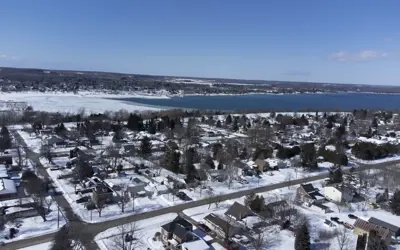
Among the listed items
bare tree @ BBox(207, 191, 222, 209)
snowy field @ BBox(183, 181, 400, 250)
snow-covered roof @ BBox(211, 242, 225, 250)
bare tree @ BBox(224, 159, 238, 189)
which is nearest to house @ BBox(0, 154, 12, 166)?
snowy field @ BBox(183, 181, 400, 250)

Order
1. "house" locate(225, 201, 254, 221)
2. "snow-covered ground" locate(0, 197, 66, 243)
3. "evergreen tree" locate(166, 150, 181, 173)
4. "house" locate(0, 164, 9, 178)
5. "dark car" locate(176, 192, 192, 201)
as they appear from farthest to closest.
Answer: "evergreen tree" locate(166, 150, 181, 173) < "house" locate(0, 164, 9, 178) < "dark car" locate(176, 192, 192, 201) < "house" locate(225, 201, 254, 221) < "snow-covered ground" locate(0, 197, 66, 243)

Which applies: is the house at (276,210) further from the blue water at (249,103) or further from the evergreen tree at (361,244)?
the blue water at (249,103)

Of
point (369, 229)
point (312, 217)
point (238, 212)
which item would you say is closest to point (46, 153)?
point (238, 212)

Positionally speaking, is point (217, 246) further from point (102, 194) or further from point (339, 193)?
point (339, 193)

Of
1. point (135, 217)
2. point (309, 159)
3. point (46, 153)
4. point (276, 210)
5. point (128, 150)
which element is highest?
point (309, 159)

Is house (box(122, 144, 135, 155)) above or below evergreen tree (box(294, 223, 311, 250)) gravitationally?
below

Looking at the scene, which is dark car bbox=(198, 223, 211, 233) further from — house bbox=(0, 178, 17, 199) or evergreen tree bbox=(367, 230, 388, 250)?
house bbox=(0, 178, 17, 199)

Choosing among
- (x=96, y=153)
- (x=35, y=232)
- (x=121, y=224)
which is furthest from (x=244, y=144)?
(x=35, y=232)
